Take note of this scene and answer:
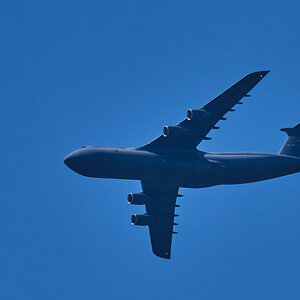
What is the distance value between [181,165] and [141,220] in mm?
6832

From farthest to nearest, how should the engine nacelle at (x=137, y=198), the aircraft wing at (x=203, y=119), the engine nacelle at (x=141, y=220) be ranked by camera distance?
the engine nacelle at (x=141, y=220), the engine nacelle at (x=137, y=198), the aircraft wing at (x=203, y=119)

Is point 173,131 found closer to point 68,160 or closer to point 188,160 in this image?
point 188,160

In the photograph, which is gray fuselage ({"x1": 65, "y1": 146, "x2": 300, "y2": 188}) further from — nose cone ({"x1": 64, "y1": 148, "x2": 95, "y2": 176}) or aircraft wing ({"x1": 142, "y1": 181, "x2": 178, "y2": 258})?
aircraft wing ({"x1": 142, "y1": 181, "x2": 178, "y2": 258})

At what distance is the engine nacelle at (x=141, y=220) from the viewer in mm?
53969

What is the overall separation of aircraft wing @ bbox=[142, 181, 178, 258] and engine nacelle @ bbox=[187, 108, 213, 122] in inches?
258

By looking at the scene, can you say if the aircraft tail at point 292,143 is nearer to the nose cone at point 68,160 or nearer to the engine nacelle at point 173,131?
the engine nacelle at point 173,131

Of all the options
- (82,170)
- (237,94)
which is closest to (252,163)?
(237,94)

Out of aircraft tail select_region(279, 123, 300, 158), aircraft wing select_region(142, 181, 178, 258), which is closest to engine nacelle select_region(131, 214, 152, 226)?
aircraft wing select_region(142, 181, 178, 258)

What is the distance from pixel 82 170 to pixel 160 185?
741cm

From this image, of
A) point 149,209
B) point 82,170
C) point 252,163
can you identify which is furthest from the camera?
point 149,209

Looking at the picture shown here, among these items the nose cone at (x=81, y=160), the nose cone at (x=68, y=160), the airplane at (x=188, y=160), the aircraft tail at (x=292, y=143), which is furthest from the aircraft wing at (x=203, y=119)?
the aircraft tail at (x=292, y=143)

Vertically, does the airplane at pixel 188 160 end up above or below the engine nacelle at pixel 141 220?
above

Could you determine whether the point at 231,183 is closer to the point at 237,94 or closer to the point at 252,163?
the point at 252,163

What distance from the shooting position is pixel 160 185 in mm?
53125
